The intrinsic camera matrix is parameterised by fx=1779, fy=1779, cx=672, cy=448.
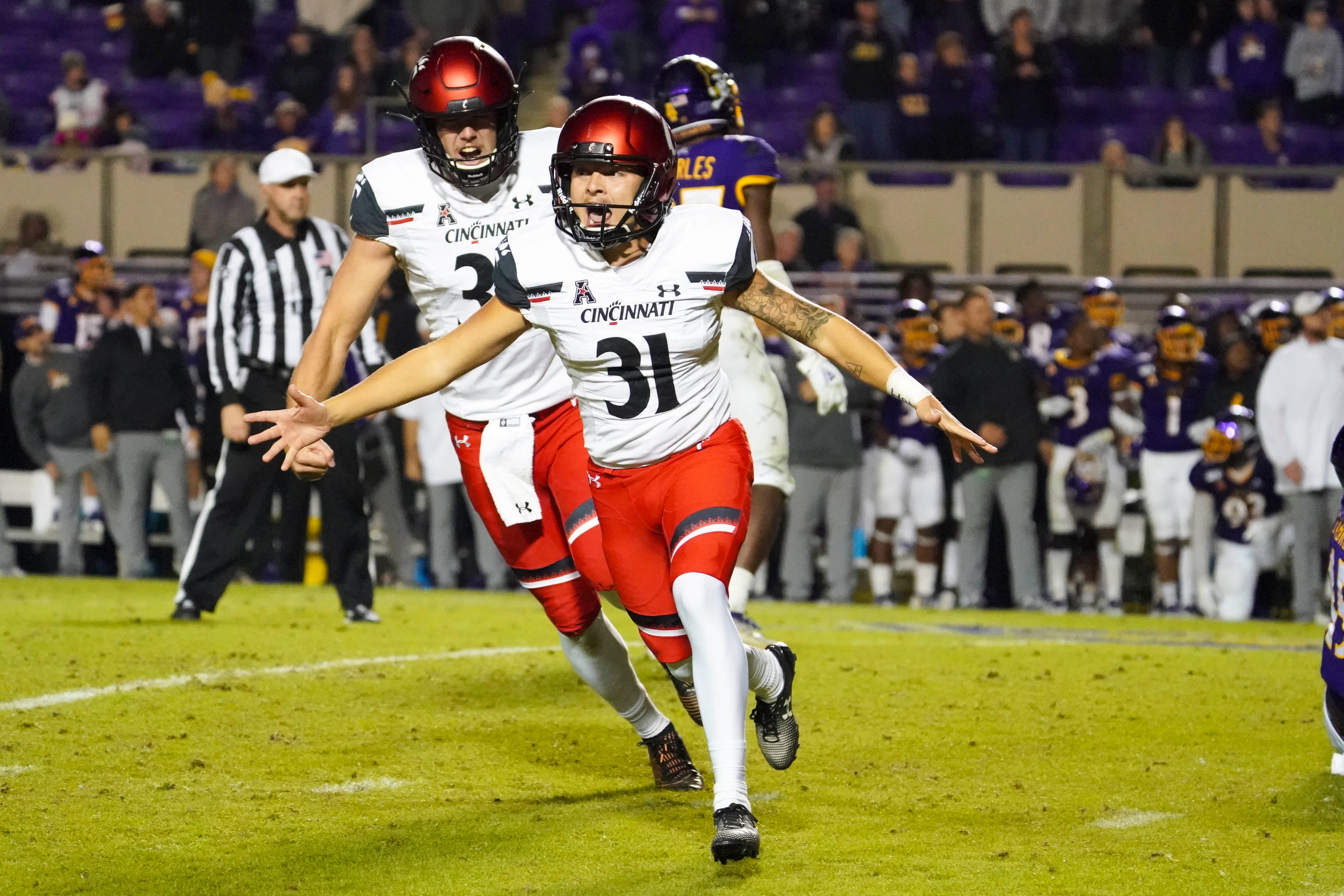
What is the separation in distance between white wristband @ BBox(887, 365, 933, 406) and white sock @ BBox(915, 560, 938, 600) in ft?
20.8

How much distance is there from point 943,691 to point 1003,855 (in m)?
2.53

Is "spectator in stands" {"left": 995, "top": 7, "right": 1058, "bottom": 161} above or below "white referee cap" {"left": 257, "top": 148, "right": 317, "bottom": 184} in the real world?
above

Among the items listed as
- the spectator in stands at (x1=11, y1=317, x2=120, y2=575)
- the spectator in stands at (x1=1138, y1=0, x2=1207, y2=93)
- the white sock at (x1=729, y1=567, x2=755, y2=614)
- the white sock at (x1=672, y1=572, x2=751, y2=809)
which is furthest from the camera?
the spectator in stands at (x1=1138, y1=0, x2=1207, y2=93)

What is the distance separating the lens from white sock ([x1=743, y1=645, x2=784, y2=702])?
4312mm

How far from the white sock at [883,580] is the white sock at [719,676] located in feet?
21.4

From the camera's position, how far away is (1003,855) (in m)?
3.94

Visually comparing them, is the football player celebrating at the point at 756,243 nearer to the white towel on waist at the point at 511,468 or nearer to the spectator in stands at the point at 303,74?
the white towel on waist at the point at 511,468

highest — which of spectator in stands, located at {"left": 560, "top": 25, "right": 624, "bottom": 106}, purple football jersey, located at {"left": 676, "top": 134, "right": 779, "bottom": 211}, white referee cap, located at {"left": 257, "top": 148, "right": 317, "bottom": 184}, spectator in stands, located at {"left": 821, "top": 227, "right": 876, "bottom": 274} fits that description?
spectator in stands, located at {"left": 560, "top": 25, "right": 624, "bottom": 106}

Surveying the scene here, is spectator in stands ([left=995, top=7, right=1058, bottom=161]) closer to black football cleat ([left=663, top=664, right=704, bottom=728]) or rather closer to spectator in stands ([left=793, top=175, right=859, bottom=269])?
spectator in stands ([left=793, top=175, right=859, bottom=269])

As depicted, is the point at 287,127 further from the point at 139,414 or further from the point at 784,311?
the point at 784,311

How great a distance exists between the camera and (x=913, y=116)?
1348 centimetres

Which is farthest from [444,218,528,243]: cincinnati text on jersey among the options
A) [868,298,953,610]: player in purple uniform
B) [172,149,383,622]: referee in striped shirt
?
[868,298,953,610]: player in purple uniform

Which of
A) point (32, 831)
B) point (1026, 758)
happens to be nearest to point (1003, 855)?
point (1026, 758)

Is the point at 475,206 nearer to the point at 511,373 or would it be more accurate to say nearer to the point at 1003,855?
the point at 511,373
